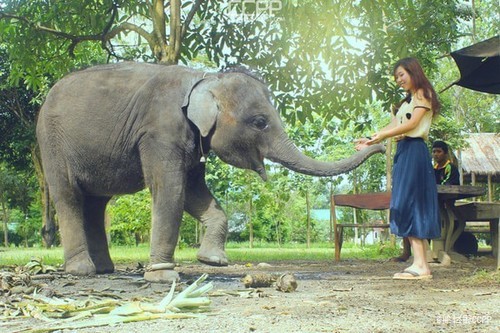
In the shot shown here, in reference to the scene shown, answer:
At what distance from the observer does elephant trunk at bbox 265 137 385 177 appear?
21.4 ft

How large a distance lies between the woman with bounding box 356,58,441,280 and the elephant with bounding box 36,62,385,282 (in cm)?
29

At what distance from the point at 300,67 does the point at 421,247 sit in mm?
3840

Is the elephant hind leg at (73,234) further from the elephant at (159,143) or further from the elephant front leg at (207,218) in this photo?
the elephant front leg at (207,218)

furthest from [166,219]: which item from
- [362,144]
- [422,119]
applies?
[422,119]

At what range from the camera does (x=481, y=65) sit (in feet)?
31.7

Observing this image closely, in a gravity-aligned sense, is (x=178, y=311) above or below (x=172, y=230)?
below

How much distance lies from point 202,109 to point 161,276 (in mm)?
1543

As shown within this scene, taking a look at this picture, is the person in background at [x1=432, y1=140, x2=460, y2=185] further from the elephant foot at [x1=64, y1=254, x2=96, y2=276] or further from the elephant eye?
the elephant foot at [x1=64, y1=254, x2=96, y2=276]

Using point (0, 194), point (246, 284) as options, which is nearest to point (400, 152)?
point (246, 284)

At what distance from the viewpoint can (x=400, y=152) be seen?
265 inches

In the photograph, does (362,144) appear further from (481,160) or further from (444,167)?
(481,160)

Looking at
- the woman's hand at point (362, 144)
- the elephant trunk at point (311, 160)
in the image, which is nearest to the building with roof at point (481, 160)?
the woman's hand at point (362, 144)

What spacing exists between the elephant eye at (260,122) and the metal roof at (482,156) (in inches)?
784

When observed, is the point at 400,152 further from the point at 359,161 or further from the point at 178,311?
the point at 178,311
